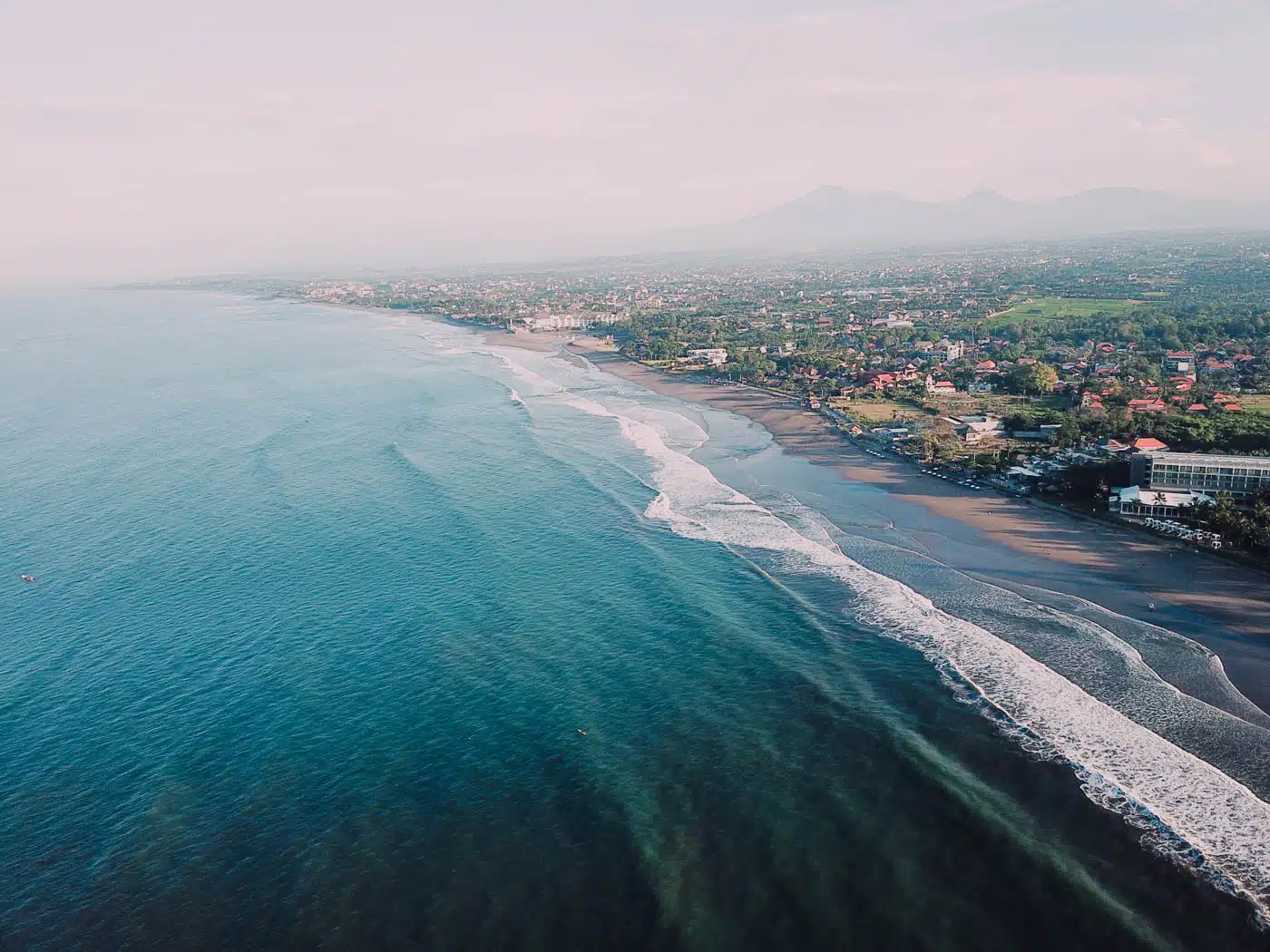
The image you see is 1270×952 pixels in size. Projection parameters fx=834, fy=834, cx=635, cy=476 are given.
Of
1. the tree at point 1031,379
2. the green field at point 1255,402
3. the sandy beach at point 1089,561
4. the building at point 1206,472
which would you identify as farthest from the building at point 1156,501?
the tree at point 1031,379

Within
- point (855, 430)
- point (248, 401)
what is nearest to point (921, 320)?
point (855, 430)

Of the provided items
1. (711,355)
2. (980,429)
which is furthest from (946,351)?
(980,429)

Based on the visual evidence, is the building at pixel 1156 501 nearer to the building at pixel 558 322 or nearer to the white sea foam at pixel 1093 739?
the white sea foam at pixel 1093 739

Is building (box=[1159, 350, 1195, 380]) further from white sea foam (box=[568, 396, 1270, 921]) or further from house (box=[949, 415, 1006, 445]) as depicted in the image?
white sea foam (box=[568, 396, 1270, 921])

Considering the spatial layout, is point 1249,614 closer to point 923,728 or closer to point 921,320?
point 923,728

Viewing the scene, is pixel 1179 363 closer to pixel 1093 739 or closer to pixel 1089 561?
pixel 1089 561

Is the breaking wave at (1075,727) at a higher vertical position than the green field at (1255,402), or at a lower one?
higher
